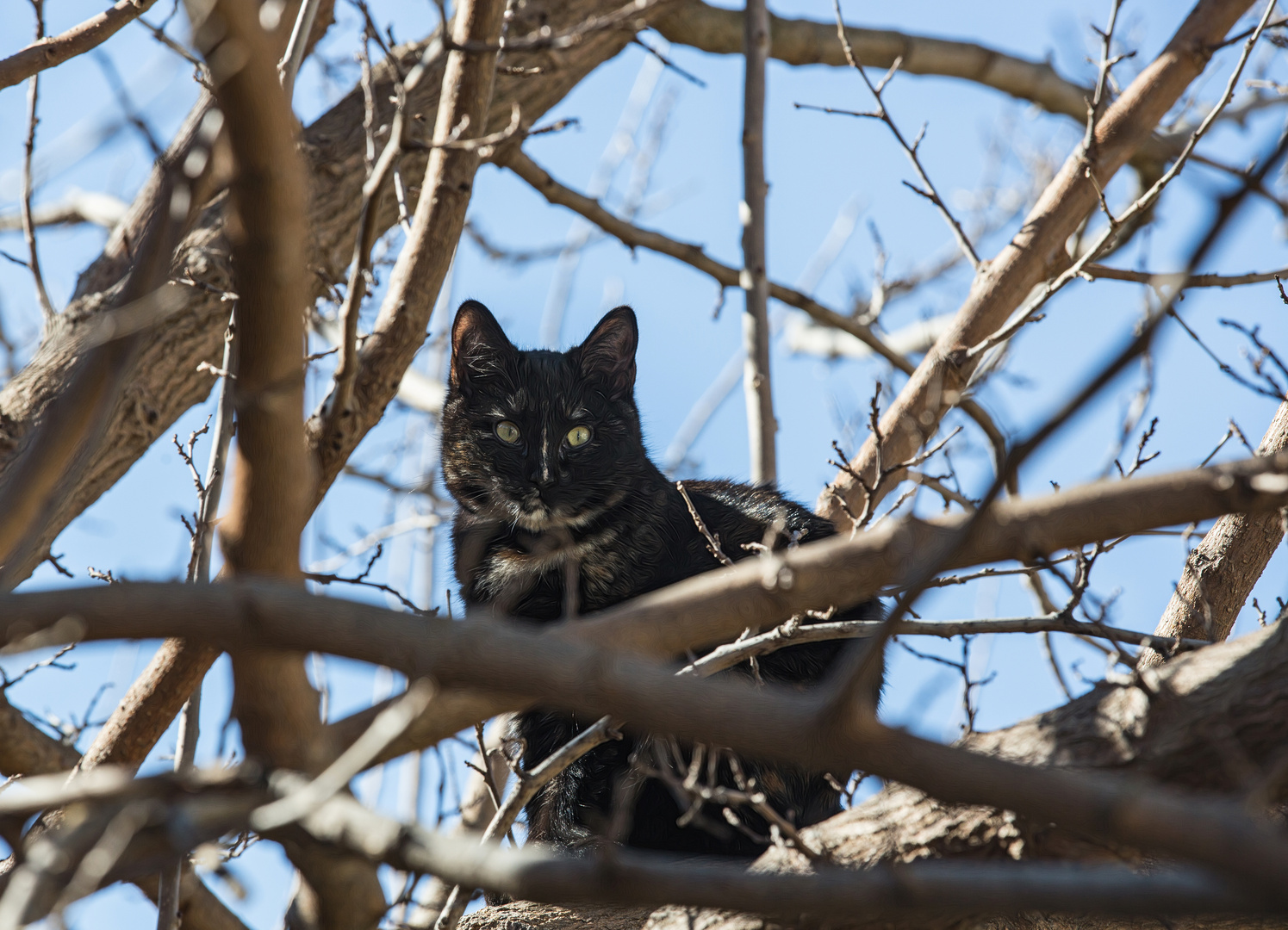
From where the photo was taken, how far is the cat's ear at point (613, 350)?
437 cm

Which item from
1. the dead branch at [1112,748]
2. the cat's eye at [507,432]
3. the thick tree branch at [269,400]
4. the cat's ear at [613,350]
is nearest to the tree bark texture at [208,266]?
the cat's eye at [507,432]

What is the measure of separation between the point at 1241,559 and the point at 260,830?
10.3 feet

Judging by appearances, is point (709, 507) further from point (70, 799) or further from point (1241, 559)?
point (70, 799)

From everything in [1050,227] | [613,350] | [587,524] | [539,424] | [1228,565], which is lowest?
[1228,565]

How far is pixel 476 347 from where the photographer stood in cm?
427

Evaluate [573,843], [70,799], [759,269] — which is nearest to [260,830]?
[70,799]

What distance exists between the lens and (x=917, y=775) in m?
1.43

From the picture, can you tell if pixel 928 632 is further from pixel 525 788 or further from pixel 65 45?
pixel 65 45

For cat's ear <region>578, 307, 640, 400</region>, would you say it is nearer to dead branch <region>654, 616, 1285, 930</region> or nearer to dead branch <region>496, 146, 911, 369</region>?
dead branch <region>496, 146, 911, 369</region>

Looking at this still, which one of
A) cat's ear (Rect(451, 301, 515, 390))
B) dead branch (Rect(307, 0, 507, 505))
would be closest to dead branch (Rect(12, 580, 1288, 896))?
dead branch (Rect(307, 0, 507, 505))

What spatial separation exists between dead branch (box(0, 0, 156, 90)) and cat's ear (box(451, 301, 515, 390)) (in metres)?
1.67

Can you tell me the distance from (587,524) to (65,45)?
7.27 feet

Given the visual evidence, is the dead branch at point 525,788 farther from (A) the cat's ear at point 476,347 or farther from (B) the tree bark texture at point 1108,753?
(A) the cat's ear at point 476,347

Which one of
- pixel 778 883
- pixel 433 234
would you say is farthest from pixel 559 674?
pixel 433 234
